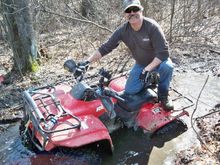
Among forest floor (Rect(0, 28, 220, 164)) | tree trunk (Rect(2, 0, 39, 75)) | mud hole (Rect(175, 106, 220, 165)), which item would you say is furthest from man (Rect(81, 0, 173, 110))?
tree trunk (Rect(2, 0, 39, 75))

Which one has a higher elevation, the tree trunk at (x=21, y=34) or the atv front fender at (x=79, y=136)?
the tree trunk at (x=21, y=34)

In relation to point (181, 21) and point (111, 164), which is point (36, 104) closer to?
point (111, 164)

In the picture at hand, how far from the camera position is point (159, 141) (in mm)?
6102

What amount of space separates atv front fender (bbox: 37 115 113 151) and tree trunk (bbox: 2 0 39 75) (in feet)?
13.0

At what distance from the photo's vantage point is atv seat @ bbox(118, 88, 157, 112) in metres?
5.92

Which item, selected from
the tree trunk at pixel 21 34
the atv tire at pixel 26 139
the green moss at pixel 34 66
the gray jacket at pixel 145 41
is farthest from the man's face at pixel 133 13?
the green moss at pixel 34 66

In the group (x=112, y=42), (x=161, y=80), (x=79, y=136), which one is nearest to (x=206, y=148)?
(x=161, y=80)

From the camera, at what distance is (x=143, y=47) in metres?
5.93

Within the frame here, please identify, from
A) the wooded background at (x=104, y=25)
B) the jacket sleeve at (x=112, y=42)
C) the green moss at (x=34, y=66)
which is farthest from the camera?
the green moss at (x=34, y=66)

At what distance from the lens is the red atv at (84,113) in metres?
5.02

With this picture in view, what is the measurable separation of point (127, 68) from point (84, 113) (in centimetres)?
371

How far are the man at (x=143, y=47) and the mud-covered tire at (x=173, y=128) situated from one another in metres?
0.39

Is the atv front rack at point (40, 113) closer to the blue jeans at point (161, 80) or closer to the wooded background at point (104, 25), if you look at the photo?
the blue jeans at point (161, 80)

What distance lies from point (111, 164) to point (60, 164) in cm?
75
